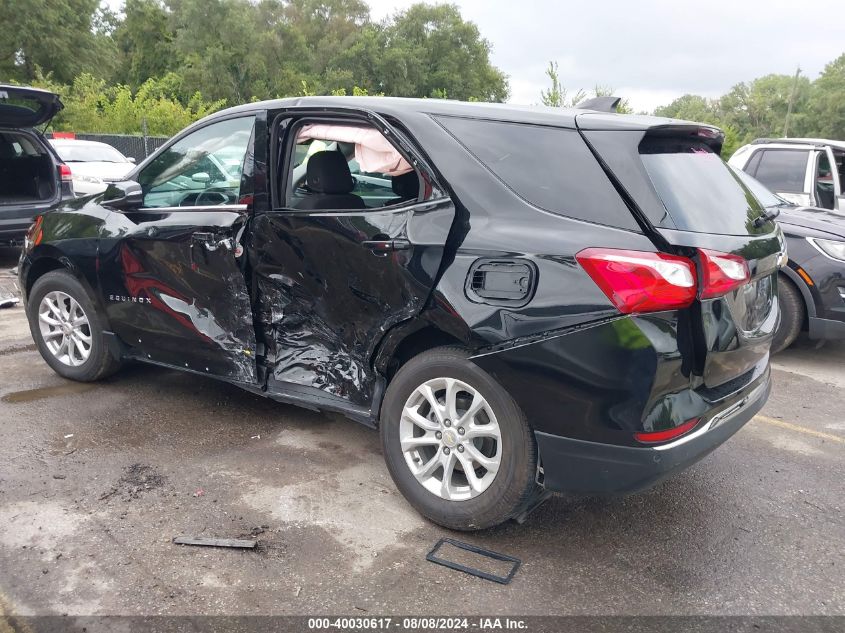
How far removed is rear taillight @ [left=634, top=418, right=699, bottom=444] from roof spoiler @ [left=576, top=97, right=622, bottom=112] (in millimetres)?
1715

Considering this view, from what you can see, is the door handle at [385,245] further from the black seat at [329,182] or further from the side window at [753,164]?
the side window at [753,164]

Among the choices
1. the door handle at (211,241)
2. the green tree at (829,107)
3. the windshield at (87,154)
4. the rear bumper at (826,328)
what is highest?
the green tree at (829,107)

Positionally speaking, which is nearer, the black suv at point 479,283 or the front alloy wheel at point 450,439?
the black suv at point 479,283

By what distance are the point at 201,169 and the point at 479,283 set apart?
197 cm

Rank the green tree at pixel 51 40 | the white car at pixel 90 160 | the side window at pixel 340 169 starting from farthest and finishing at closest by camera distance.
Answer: the green tree at pixel 51 40, the white car at pixel 90 160, the side window at pixel 340 169

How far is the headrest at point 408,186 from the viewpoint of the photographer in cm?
315

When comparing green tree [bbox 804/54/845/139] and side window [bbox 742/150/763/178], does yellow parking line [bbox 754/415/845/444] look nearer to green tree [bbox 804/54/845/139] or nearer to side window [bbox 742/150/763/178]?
side window [bbox 742/150/763/178]

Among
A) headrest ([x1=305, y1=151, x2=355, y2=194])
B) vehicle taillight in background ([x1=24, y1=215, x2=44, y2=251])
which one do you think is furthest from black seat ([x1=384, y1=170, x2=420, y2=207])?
vehicle taillight in background ([x1=24, y1=215, x2=44, y2=251])

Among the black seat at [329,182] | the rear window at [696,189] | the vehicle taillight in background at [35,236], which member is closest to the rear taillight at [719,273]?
the rear window at [696,189]

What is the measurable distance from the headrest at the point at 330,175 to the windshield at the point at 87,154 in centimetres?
1372

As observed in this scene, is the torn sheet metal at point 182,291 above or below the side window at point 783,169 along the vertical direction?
below

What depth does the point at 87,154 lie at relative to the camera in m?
15.7

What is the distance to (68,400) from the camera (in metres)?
4.51

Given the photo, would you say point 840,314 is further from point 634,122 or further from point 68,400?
point 68,400
